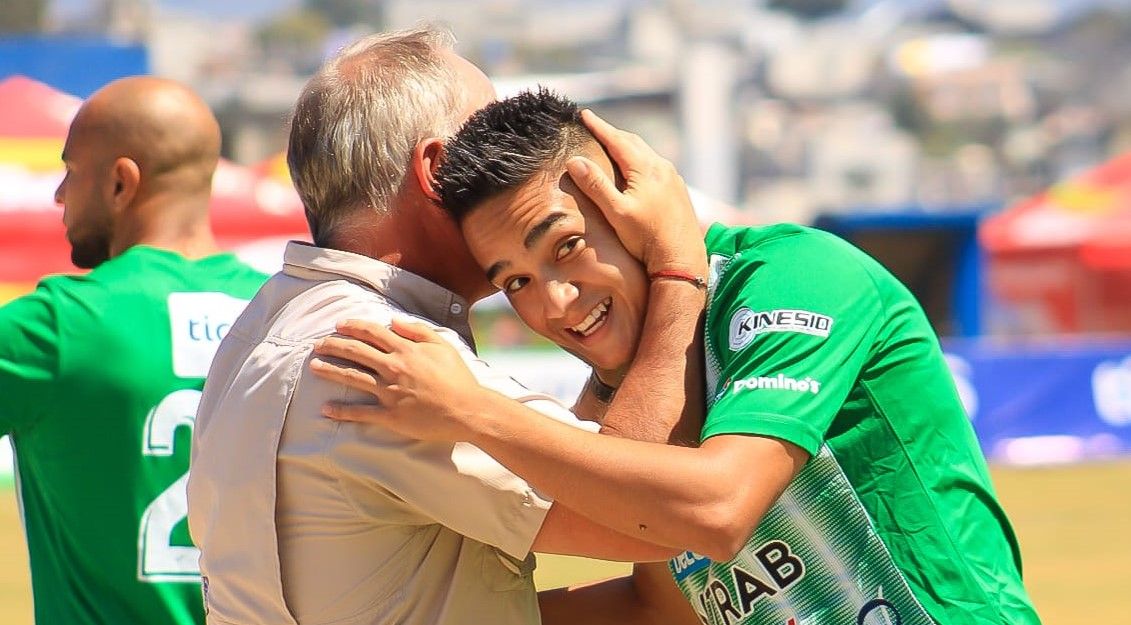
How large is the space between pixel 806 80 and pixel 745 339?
140 metres

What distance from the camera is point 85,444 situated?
407cm

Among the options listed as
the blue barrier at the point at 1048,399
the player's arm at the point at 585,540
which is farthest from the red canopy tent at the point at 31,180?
the player's arm at the point at 585,540

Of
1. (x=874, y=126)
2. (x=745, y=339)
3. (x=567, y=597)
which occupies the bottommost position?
(x=874, y=126)

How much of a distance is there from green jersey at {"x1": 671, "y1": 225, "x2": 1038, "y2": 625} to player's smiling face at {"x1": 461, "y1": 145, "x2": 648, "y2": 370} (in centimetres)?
20

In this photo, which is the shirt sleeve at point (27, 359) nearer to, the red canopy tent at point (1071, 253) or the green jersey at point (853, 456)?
the green jersey at point (853, 456)

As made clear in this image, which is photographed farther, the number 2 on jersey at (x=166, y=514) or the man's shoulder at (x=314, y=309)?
the number 2 on jersey at (x=166, y=514)

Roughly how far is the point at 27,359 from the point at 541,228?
5.53 ft

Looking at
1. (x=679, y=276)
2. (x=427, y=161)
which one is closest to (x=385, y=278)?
(x=427, y=161)

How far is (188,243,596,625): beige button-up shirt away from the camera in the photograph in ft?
8.57

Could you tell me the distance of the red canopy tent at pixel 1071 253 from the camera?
23875mm

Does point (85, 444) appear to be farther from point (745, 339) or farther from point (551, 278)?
point (745, 339)

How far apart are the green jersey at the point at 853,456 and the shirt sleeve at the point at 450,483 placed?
1.25 feet

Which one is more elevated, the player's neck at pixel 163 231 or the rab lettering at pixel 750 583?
the player's neck at pixel 163 231

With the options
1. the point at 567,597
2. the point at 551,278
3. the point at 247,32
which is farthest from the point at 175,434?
the point at 247,32
